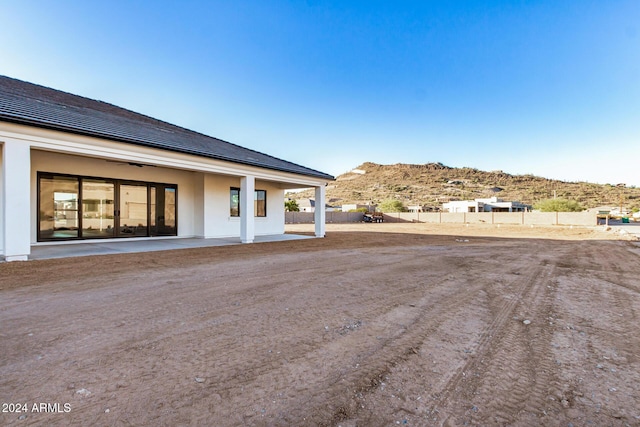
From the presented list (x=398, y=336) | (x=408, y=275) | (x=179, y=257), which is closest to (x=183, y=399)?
A: (x=398, y=336)

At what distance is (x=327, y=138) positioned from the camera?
37781mm

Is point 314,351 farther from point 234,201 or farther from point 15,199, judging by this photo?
point 234,201

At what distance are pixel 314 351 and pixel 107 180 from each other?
1190 cm

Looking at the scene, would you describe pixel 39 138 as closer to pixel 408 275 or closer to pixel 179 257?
pixel 179 257

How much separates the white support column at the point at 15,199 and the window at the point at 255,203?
7776 mm

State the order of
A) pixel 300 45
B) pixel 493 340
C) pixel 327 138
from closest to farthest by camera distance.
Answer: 1. pixel 493 340
2. pixel 300 45
3. pixel 327 138

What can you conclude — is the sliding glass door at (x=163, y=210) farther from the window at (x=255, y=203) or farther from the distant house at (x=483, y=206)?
the distant house at (x=483, y=206)

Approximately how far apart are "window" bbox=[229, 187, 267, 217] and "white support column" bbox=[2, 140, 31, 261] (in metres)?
7.78

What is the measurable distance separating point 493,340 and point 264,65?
63.1 ft

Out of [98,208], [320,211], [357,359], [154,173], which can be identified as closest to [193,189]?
[154,173]

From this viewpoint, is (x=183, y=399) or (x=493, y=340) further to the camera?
(x=493, y=340)

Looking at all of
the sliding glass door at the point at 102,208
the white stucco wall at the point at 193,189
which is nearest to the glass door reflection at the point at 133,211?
the sliding glass door at the point at 102,208

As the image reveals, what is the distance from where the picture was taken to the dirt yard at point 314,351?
76.6 inches

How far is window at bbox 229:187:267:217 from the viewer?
14492 mm
